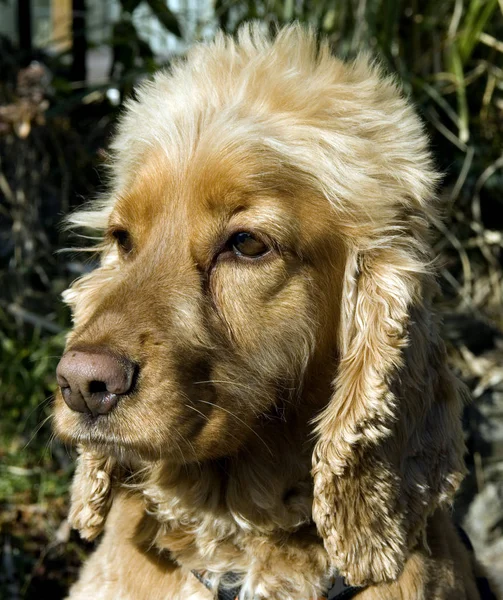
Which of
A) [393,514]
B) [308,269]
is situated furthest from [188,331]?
[393,514]

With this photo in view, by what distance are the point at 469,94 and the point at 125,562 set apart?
191 inches

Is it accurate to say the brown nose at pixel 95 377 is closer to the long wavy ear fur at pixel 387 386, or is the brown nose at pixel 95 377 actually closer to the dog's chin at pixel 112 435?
the dog's chin at pixel 112 435

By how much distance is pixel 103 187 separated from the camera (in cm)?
465

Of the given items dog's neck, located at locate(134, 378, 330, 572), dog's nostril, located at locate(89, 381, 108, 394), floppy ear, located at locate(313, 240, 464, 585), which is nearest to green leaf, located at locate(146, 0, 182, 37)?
floppy ear, located at locate(313, 240, 464, 585)

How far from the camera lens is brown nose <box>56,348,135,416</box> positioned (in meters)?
2.18

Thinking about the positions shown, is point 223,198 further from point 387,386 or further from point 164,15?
point 164,15

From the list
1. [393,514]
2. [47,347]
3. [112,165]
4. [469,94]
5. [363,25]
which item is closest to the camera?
[393,514]

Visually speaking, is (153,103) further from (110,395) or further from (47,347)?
(47,347)

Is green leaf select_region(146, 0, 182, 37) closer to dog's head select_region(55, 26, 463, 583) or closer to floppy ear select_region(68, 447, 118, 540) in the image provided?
dog's head select_region(55, 26, 463, 583)

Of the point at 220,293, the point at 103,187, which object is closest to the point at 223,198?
the point at 220,293

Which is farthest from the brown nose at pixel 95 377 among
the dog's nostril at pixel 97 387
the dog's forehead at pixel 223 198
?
the dog's forehead at pixel 223 198

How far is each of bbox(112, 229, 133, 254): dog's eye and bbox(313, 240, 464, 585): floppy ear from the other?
735mm

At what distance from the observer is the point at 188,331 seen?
2.40m

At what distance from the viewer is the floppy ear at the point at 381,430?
249 centimetres
